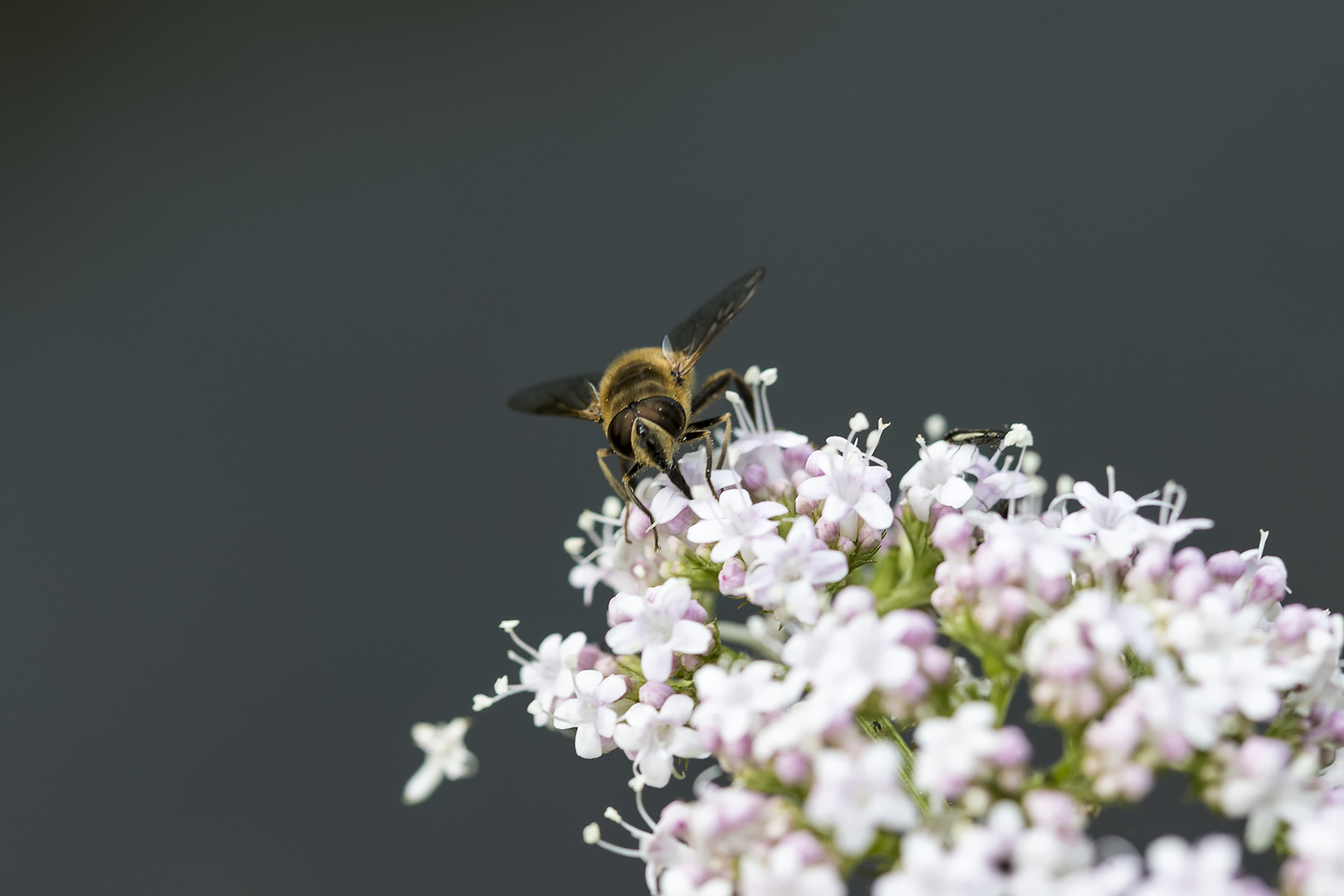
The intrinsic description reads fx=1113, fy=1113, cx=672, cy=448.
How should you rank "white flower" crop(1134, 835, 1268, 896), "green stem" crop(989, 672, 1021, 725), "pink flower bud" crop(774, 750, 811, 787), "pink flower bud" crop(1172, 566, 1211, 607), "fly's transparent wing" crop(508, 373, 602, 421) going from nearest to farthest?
"white flower" crop(1134, 835, 1268, 896), "pink flower bud" crop(774, 750, 811, 787), "pink flower bud" crop(1172, 566, 1211, 607), "green stem" crop(989, 672, 1021, 725), "fly's transparent wing" crop(508, 373, 602, 421)

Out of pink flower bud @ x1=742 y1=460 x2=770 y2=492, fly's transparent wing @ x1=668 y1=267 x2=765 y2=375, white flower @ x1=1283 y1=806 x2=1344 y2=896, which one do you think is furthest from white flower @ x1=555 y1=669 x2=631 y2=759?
white flower @ x1=1283 y1=806 x2=1344 y2=896

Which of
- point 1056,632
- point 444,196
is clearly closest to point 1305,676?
point 1056,632

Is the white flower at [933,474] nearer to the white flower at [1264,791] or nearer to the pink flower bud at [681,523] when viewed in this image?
the pink flower bud at [681,523]

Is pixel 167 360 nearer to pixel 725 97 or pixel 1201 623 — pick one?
pixel 725 97

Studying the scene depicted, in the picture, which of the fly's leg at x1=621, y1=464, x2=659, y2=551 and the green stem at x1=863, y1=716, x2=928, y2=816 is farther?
the fly's leg at x1=621, y1=464, x2=659, y2=551

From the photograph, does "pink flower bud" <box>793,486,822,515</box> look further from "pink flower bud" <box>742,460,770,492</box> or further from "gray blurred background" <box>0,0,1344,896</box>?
"gray blurred background" <box>0,0,1344,896</box>

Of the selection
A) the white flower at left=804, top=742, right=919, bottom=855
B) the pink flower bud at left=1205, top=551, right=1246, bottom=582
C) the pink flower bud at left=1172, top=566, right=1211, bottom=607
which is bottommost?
the white flower at left=804, top=742, right=919, bottom=855
